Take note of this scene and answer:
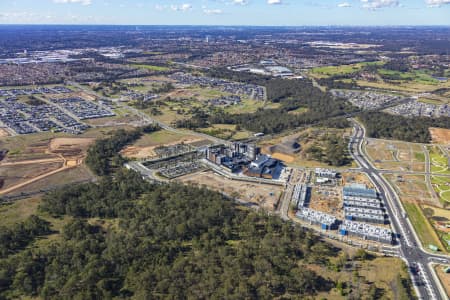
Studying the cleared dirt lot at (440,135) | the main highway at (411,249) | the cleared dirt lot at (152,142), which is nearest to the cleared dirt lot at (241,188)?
the cleared dirt lot at (152,142)

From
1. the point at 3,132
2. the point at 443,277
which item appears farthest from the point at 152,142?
the point at 443,277

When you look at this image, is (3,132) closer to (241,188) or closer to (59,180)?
(59,180)

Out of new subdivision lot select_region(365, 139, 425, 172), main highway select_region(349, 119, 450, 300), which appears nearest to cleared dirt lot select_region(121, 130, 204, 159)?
new subdivision lot select_region(365, 139, 425, 172)

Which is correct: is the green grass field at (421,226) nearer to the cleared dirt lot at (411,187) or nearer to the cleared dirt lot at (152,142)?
the cleared dirt lot at (411,187)

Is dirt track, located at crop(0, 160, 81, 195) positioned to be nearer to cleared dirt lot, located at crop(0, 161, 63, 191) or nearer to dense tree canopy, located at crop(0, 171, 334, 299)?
cleared dirt lot, located at crop(0, 161, 63, 191)

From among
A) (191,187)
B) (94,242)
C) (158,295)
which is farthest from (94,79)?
(158,295)

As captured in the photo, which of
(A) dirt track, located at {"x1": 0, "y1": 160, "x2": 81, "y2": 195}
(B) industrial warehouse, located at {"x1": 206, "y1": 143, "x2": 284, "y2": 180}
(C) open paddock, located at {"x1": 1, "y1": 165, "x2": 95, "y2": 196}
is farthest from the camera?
(B) industrial warehouse, located at {"x1": 206, "y1": 143, "x2": 284, "y2": 180}
